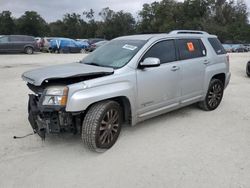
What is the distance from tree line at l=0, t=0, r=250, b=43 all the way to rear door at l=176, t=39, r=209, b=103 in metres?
59.8

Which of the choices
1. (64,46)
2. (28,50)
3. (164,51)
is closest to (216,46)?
(164,51)

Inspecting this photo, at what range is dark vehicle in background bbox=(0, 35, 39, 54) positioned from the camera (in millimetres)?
24500

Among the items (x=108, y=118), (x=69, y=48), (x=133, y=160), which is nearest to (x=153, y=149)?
(x=133, y=160)

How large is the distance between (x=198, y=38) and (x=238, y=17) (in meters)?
76.2

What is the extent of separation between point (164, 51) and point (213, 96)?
1.93m

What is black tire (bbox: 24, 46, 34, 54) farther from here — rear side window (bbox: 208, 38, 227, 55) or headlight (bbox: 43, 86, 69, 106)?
headlight (bbox: 43, 86, 69, 106)

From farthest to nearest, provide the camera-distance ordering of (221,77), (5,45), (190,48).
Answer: (5,45)
(221,77)
(190,48)

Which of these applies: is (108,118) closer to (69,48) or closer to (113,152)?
(113,152)

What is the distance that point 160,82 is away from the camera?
206 inches

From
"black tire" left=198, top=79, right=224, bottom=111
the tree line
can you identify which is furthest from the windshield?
the tree line

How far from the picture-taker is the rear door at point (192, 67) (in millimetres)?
5770

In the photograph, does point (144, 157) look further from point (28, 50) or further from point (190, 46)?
point (28, 50)

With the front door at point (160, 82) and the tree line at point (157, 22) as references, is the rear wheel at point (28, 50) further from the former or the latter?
the tree line at point (157, 22)

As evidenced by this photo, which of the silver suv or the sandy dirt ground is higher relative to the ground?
the silver suv
